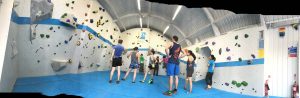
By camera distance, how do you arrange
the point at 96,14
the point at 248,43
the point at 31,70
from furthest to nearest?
the point at 248,43 < the point at 96,14 < the point at 31,70

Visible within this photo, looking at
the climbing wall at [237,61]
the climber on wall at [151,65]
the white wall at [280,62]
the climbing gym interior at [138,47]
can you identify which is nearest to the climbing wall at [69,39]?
the climbing gym interior at [138,47]

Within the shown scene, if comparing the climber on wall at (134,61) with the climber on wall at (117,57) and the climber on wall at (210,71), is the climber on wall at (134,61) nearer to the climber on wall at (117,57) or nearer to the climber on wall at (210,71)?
the climber on wall at (117,57)

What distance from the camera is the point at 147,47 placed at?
89.3 inches

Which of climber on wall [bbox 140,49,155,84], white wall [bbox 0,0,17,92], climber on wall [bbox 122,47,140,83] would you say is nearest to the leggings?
climber on wall [bbox 140,49,155,84]

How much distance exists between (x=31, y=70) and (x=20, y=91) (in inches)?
7.2

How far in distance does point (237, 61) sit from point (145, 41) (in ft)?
2.20

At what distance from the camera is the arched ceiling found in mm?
2316

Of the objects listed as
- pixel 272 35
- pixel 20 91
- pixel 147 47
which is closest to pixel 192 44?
pixel 147 47

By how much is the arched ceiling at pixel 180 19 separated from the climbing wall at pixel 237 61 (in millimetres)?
58

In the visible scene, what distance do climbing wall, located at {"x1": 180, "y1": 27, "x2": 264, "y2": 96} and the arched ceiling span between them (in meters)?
0.06

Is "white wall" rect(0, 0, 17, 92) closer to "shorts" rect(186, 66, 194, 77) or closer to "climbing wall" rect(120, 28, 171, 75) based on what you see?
"climbing wall" rect(120, 28, 171, 75)

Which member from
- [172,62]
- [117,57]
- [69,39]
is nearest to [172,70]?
[172,62]

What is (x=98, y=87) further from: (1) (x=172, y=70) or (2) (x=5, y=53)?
(2) (x=5, y=53)

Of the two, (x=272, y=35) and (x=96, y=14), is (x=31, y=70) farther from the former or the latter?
(x=272, y=35)
